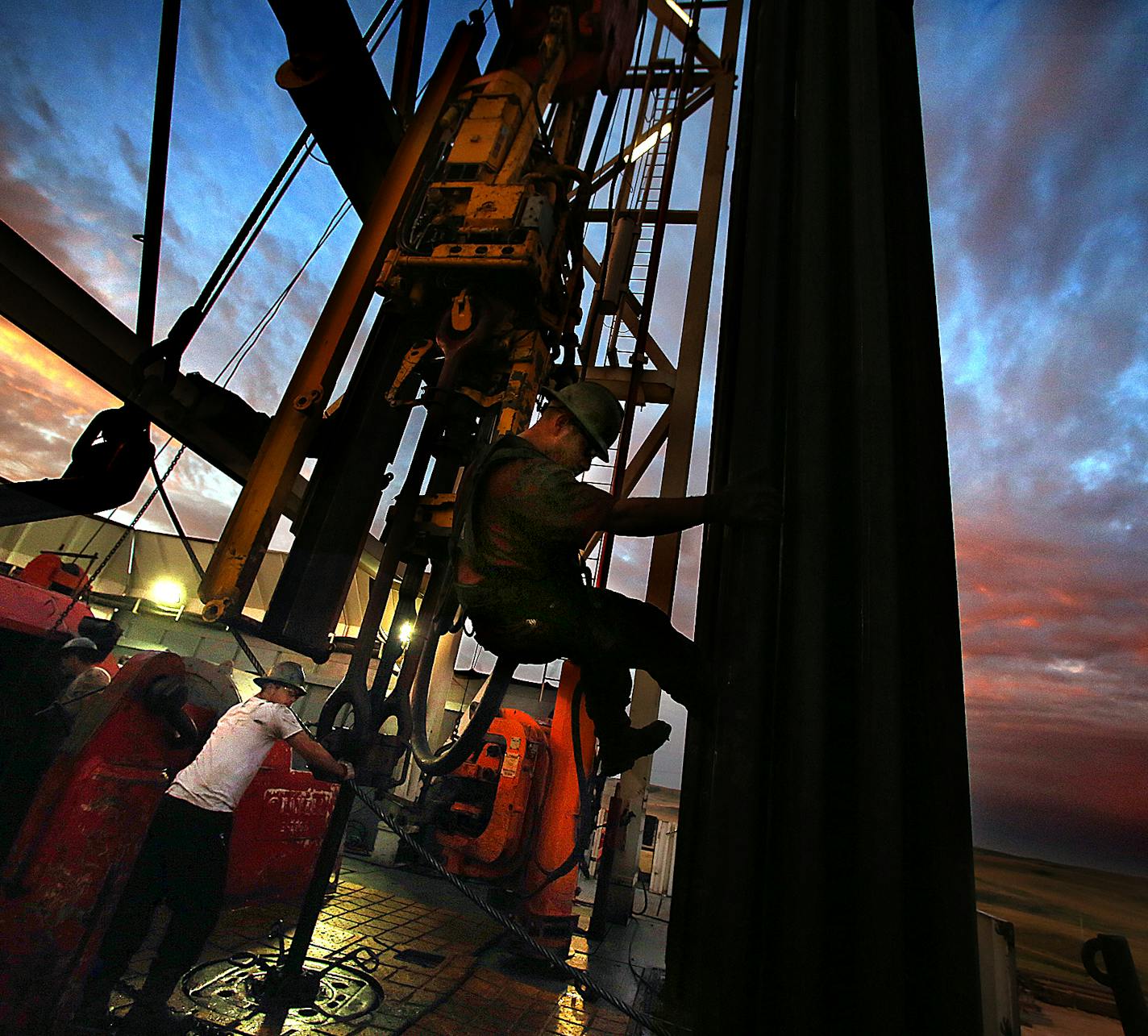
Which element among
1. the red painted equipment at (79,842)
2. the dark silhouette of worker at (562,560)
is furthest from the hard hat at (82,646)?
the dark silhouette of worker at (562,560)

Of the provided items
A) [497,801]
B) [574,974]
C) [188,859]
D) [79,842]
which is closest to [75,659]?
[79,842]

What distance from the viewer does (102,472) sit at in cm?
266

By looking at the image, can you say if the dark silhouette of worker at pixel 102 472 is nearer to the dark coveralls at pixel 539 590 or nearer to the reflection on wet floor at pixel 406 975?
the dark coveralls at pixel 539 590

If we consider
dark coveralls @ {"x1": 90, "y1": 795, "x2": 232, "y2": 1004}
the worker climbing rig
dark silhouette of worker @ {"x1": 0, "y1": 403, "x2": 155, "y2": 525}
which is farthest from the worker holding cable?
dark silhouette of worker @ {"x1": 0, "y1": 403, "x2": 155, "y2": 525}

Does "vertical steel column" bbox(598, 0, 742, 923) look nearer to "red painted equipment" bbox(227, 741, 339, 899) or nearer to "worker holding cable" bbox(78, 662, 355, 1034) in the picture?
"worker holding cable" bbox(78, 662, 355, 1034)

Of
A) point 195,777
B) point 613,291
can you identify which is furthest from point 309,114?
point 195,777

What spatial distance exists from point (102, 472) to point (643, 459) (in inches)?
133

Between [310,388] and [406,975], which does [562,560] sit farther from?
[406,975]

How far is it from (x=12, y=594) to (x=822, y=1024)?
391cm

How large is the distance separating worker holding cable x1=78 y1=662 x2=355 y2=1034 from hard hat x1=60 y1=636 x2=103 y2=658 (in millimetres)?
851

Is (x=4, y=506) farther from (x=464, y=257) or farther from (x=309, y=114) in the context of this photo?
(x=309, y=114)

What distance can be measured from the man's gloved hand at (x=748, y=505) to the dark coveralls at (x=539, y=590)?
0.59 metres

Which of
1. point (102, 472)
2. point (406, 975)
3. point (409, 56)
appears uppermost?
point (409, 56)

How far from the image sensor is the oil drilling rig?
1.13 m
